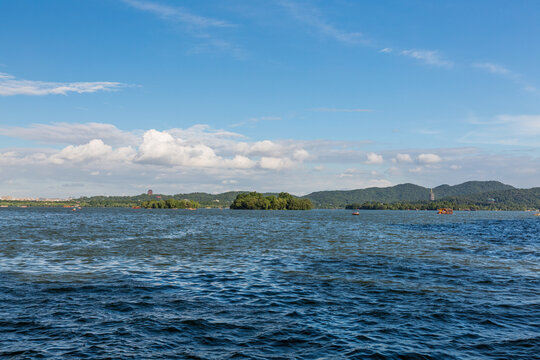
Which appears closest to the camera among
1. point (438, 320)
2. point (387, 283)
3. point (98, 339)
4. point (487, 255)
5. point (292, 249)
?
point (98, 339)

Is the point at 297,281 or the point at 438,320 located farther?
the point at 297,281

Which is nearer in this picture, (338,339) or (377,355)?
(377,355)

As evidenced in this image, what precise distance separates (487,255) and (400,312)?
107ft

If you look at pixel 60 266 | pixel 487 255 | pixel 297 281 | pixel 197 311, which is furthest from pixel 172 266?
pixel 487 255

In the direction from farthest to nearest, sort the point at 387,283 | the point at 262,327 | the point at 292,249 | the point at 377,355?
the point at 292,249, the point at 387,283, the point at 262,327, the point at 377,355

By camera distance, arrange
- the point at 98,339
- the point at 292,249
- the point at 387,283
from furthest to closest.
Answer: the point at 292,249 < the point at 387,283 < the point at 98,339

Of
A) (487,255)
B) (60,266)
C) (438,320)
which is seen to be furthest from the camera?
(487,255)

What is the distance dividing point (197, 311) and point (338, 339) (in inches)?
319

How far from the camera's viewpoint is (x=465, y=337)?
55.7ft

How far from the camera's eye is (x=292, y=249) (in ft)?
171

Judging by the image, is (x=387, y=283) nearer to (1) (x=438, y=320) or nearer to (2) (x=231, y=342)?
(1) (x=438, y=320)

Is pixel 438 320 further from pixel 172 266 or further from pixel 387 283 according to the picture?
pixel 172 266

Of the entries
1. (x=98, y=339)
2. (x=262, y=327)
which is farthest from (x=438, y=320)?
(x=98, y=339)

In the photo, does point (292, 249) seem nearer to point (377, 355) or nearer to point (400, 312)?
point (400, 312)
